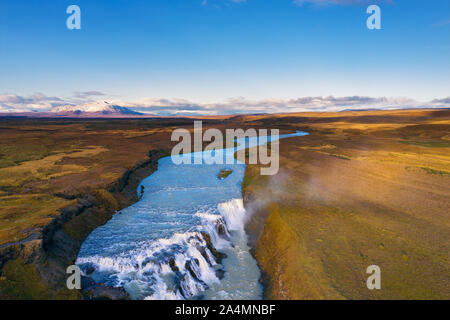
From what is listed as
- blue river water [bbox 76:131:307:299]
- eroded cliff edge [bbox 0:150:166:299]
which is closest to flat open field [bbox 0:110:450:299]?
eroded cliff edge [bbox 0:150:166:299]

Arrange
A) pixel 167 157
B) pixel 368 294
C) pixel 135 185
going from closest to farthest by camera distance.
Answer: pixel 368 294 < pixel 135 185 < pixel 167 157

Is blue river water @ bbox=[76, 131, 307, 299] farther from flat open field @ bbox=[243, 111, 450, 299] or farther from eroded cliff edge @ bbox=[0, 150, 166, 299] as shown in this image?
flat open field @ bbox=[243, 111, 450, 299]

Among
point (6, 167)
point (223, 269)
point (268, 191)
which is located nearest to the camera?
point (223, 269)

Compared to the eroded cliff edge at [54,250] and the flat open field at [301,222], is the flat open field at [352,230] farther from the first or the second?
the eroded cliff edge at [54,250]

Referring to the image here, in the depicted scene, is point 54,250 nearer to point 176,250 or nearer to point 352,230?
point 176,250

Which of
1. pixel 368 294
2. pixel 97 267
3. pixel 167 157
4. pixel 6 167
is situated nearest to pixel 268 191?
pixel 368 294

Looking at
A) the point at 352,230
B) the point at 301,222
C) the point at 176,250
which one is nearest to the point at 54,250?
the point at 176,250

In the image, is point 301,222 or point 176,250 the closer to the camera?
point 176,250
